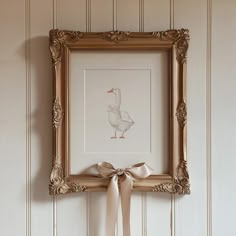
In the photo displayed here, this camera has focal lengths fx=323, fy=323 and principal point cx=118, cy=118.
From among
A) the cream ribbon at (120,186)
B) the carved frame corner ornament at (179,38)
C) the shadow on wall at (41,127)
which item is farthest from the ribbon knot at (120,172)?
the carved frame corner ornament at (179,38)

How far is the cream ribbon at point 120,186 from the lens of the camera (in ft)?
3.03

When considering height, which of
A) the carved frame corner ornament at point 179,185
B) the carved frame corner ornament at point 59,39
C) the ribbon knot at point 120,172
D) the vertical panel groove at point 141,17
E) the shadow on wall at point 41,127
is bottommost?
the carved frame corner ornament at point 179,185

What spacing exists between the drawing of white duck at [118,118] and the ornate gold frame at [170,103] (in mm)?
124

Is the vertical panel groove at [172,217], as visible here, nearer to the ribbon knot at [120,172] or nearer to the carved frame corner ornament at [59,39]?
the ribbon knot at [120,172]

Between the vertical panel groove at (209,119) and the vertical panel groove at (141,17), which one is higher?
the vertical panel groove at (141,17)

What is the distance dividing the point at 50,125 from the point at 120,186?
28cm

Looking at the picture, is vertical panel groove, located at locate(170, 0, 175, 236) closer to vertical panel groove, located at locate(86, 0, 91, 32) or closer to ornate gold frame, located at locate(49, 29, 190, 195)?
ornate gold frame, located at locate(49, 29, 190, 195)

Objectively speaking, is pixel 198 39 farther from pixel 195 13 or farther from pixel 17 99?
pixel 17 99

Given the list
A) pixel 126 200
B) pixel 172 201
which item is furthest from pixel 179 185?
pixel 126 200

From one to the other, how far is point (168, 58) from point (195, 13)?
0.16 metres

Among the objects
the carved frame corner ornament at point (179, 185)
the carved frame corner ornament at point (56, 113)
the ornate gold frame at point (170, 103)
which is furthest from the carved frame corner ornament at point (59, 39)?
the carved frame corner ornament at point (179, 185)

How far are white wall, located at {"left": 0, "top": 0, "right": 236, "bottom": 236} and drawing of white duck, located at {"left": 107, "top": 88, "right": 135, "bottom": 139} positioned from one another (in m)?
0.18

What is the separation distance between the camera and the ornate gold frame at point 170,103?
3.09 ft

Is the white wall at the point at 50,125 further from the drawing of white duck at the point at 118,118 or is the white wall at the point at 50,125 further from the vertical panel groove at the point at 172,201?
the drawing of white duck at the point at 118,118
